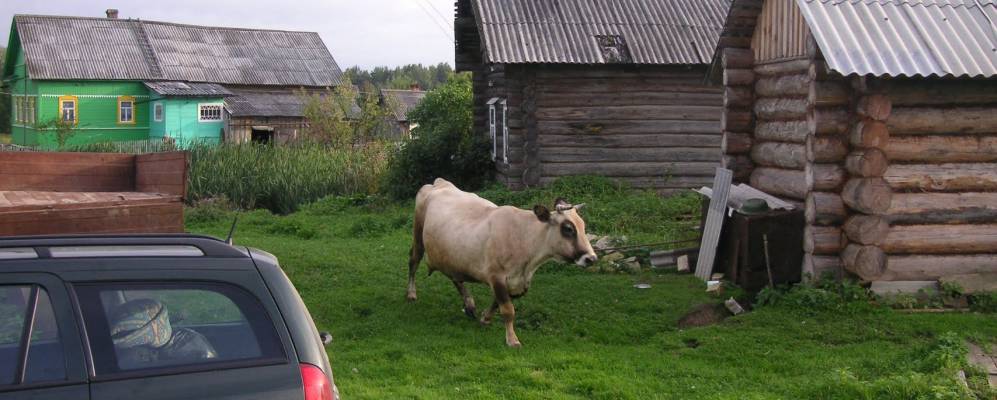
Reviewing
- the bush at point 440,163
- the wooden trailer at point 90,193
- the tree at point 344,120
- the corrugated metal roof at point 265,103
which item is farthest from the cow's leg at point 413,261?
the corrugated metal roof at point 265,103

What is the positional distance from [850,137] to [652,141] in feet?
35.0

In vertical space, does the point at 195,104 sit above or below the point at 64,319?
above

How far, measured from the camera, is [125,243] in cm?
470

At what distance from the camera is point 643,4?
2253 cm

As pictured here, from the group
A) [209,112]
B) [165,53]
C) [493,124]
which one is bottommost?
[493,124]

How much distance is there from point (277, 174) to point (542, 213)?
50.9ft

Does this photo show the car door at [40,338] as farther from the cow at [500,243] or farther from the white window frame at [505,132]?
the white window frame at [505,132]

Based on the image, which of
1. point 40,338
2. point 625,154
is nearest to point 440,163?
point 625,154

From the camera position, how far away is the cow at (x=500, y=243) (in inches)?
363

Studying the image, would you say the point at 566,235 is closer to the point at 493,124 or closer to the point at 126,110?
the point at 493,124

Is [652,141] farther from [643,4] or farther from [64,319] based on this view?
[64,319]

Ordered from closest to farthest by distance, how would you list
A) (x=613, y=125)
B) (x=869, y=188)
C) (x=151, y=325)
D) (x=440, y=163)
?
(x=151, y=325) → (x=869, y=188) → (x=613, y=125) → (x=440, y=163)

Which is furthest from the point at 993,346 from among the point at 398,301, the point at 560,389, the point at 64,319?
the point at 64,319

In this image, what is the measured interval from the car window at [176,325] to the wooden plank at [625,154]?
1589cm
